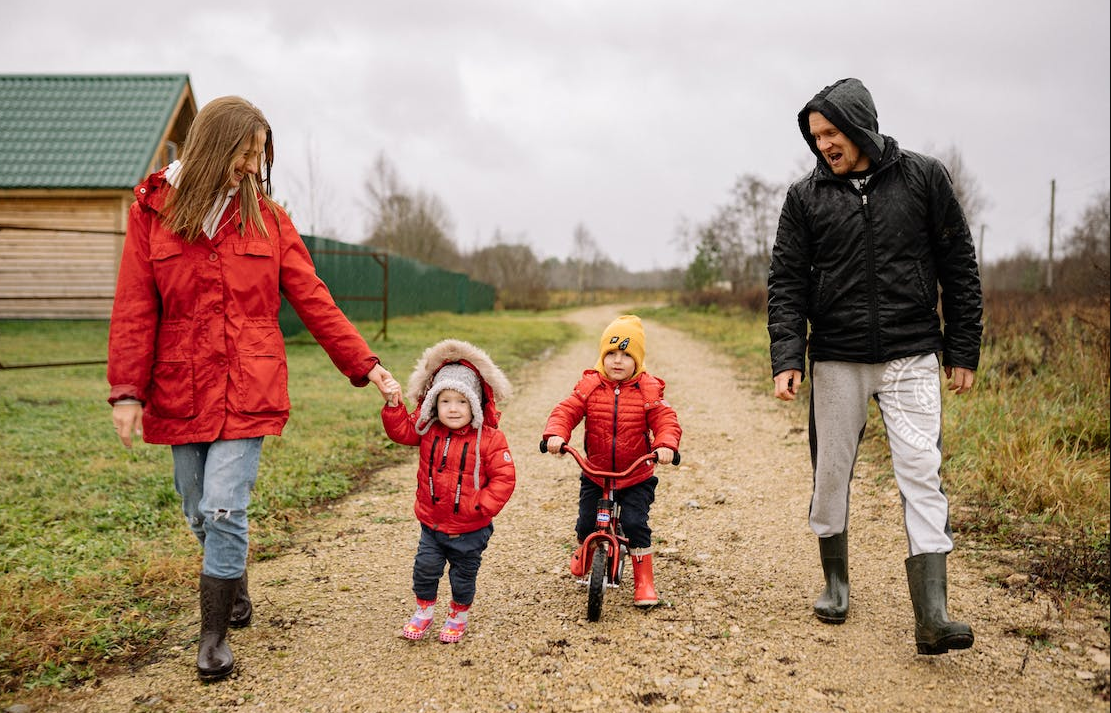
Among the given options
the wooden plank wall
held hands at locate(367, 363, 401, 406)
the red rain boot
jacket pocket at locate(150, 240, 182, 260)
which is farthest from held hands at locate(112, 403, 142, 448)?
the wooden plank wall

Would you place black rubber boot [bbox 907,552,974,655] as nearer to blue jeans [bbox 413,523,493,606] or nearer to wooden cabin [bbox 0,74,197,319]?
blue jeans [bbox 413,523,493,606]

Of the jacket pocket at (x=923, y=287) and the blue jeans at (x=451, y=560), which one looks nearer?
the jacket pocket at (x=923, y=287)

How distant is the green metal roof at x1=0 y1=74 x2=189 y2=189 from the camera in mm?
18094

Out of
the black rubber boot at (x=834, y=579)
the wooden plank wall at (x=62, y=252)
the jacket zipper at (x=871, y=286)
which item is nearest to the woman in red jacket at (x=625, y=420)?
the black rubber boot at (x=834, y=579)

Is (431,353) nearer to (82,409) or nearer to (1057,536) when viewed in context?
(1057,536)

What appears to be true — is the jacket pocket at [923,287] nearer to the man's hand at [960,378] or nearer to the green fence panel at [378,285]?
the man's hand at [960,378]

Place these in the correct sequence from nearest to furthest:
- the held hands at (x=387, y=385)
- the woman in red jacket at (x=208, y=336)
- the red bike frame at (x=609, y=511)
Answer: the woman in red jacket at (x=208, y=336) → the held hands at (x=387, y=385) → the red bike frame at (x=609, y=511)

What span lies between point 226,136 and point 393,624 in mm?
2181

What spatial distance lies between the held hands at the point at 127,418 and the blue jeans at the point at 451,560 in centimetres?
116

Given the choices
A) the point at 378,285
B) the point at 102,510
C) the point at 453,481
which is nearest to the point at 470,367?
the point at 453,481

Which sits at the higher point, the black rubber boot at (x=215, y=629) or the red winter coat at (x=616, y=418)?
the red winter coat at (x=616, y=418)

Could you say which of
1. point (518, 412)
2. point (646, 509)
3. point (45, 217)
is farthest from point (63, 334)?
point (646, 509)

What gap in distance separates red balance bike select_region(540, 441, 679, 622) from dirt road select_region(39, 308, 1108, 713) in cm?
13

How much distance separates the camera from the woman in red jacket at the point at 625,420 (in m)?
3.75
